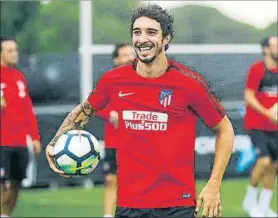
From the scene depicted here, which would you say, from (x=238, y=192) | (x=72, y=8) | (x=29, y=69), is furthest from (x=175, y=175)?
(x=72, y=8)

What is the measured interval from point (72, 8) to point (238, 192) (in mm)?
24452

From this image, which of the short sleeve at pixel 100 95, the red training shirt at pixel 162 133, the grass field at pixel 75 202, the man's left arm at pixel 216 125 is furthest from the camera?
the grass field at pixel 75 202

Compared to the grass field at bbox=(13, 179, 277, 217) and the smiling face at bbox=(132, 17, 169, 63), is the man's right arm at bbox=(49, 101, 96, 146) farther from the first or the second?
the grass field at bbox=(13, 179, 277, 217)

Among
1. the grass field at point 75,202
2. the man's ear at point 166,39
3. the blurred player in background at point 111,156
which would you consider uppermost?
the man's ear at point 166,39

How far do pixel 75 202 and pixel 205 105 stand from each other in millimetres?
7742

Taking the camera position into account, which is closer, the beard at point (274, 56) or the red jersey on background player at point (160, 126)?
the red jersey on background player at point (160, 126)

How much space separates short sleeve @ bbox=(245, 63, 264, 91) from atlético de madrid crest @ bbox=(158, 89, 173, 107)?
563 centimetres

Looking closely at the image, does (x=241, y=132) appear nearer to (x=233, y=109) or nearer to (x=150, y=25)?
(x=233, y=109)

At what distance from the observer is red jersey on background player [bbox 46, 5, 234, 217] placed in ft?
19.5

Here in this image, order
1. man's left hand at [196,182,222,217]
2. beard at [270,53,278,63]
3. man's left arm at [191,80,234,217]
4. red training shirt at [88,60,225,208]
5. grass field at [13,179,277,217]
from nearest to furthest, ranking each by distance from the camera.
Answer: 1. man's left hand at [196,182,222,217]
2. man's left arm at [191,80,234,217]
3. red training shirt at [88,60,225,208]
4. beard at [270,53,278,63]
5. grass field at [13,179,277,217]

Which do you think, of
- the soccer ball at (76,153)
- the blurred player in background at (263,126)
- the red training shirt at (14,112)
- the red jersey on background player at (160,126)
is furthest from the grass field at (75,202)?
the red jersey on background player at (160,126)

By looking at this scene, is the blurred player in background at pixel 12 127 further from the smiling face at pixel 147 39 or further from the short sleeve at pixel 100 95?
the smiling face at pixel 147 39

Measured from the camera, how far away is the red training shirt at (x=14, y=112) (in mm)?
10883

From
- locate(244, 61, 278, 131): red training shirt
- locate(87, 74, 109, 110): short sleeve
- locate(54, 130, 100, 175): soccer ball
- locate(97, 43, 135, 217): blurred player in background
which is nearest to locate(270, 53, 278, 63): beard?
locate(244, 61, 278, 131): red training shirt
